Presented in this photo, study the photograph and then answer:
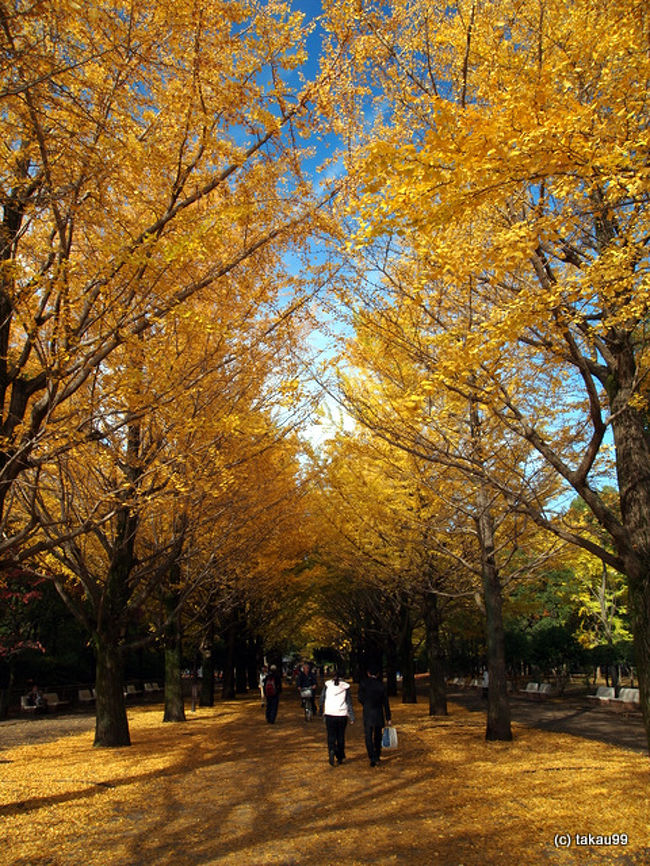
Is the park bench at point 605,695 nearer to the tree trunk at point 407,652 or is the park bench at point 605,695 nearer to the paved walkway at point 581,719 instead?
the paved walkway at point 581,719

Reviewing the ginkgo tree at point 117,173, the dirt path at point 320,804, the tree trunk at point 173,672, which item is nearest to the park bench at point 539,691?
the dirt path at point 320,804

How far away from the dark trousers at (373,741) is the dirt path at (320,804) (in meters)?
0.20

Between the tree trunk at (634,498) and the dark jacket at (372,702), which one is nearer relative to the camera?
the tree trunk at (634,498)

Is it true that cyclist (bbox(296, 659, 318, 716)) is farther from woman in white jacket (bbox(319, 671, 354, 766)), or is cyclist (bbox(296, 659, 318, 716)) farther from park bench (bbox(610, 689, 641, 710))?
park bench (bbox(610, 689, 641, 710))

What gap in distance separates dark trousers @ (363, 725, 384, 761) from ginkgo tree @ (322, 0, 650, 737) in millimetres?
4264

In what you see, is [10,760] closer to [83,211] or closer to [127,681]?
[83,211]

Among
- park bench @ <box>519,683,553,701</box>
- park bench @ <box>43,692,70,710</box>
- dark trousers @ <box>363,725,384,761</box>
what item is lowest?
park bench @ <box>519,683,553,701</box>

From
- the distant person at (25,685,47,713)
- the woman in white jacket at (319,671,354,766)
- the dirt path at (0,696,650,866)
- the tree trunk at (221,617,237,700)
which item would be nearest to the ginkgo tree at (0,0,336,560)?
the dirt path at (0,696,650,866)

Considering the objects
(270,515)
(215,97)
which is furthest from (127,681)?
(215,97)

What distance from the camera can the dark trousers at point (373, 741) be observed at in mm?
8031

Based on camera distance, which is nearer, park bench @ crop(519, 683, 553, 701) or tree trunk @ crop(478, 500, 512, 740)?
tree trunk @ crop(478, 500, 512, 740)

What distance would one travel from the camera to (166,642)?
1580 cm

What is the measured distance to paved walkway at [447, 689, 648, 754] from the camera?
12019mm

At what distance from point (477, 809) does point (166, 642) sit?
1170 cm
